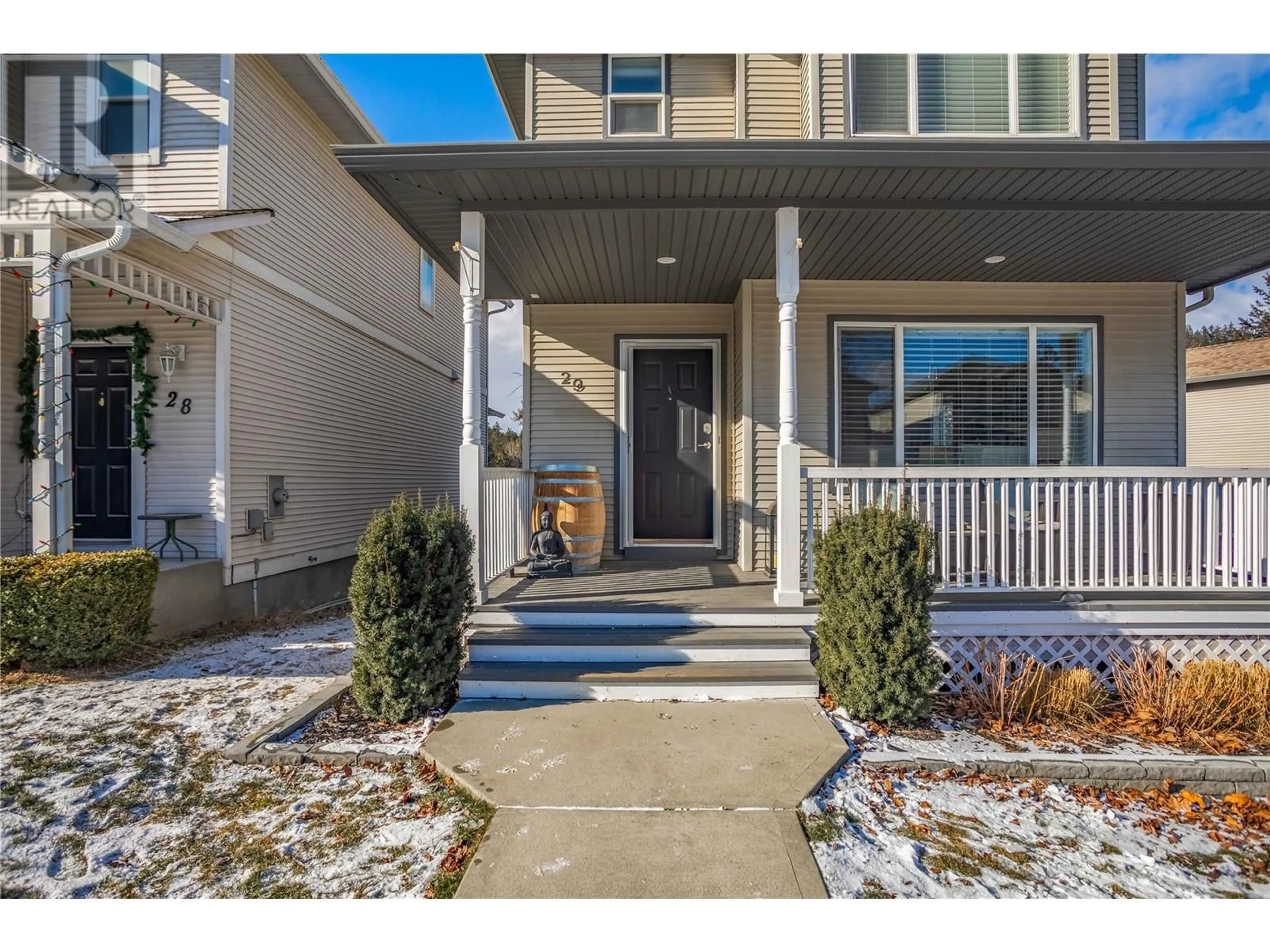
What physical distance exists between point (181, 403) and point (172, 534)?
113cm

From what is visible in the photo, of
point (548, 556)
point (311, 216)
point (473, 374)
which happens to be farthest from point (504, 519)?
point (311, 216)

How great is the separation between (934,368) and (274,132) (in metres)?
6.72

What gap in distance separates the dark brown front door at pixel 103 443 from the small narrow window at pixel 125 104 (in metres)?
1.80

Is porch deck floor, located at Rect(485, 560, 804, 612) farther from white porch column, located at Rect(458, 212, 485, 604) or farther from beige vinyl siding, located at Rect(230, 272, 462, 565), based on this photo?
beige vinyl siding, located at Rect(230, 272, 462, 565)

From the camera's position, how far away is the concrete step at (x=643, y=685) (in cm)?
334

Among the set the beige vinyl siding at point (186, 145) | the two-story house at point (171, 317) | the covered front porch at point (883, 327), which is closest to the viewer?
the covered front porch at point (883, 327)

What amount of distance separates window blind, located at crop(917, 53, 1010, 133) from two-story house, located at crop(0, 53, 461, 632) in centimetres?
446

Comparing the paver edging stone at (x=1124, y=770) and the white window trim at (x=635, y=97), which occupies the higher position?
the white window trim at (x=635, y=97)

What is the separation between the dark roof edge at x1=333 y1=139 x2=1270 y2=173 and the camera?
3539mm

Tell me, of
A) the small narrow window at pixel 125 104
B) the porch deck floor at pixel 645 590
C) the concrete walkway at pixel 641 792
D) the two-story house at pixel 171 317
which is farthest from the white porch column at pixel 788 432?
the small narrow window at pixel 125 104

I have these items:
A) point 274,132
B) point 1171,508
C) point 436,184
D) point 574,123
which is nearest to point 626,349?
point 574,123

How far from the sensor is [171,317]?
5.41 meters

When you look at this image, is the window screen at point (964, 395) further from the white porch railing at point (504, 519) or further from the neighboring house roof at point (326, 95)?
the neighboring house roof at point (326, 95)

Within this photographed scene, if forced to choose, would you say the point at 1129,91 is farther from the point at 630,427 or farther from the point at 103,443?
the point at 103,443
